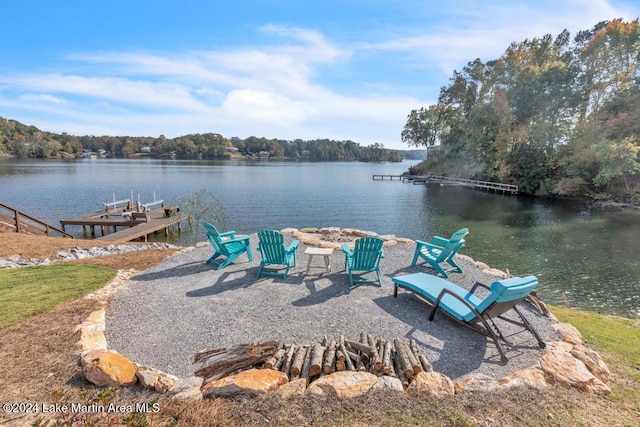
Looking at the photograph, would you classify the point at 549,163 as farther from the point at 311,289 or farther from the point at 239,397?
the point at 239,397

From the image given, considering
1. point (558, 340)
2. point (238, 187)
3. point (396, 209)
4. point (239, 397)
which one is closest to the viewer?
point (239, 397)

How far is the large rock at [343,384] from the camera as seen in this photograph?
2.68 meters

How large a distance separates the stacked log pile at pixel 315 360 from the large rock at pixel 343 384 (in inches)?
5.5

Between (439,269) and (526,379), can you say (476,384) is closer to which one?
(526,379)

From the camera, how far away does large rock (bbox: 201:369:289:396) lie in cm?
264

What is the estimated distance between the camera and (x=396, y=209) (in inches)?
925

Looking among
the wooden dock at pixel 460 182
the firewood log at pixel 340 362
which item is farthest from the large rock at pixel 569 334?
the wooden dock at pixel 460 182

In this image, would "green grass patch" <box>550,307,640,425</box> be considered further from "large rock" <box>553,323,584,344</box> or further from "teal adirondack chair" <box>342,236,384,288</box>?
"teal adirondack chair" <box>342,236,384,288</box>

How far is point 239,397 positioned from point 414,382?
61.8 inches

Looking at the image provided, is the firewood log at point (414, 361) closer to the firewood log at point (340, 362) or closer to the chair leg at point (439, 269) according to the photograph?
the firewood log at point (340, 362)

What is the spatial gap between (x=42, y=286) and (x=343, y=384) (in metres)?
5.35

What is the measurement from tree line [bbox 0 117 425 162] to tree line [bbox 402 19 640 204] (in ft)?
273

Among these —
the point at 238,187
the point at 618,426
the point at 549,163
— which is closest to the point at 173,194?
the point at 238,187

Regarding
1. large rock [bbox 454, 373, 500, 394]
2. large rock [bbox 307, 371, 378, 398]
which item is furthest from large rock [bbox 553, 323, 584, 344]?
large rock [bbox 307, 371, 378, 398]
